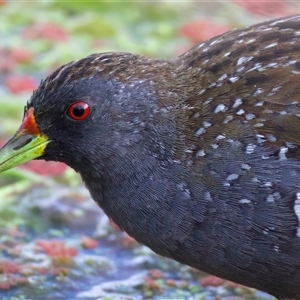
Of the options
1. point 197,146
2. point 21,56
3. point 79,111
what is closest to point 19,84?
point 21,56

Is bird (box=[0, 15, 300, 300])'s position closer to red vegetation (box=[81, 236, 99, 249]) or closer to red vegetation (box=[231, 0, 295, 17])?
red vegetation (box=[81, 236, 99, 249])

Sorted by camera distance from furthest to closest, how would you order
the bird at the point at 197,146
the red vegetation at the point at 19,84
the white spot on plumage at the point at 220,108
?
the red vegetation at the point at 19,84 → the white spot on plumage at the point at 220,108 → the bird at the point at 197,146

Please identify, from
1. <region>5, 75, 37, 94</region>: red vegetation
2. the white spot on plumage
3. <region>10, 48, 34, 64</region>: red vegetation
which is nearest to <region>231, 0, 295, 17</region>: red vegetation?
<region>10, 48, 34, 64</region>: red vegetation

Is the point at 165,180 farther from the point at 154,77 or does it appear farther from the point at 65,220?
the point at 65,220

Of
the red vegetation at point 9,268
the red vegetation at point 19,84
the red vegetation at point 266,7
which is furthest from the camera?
the red vegetation at point 266,7

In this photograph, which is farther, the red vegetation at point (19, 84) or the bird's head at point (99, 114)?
the red vegetation at point (19, 84)

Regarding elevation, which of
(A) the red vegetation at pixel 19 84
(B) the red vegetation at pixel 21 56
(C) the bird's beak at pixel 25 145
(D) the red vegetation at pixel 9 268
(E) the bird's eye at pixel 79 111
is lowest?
(D) the red vegetation at pixel 9 268

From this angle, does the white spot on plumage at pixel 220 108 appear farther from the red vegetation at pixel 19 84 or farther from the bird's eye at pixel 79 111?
the red vegetation at pixel 19 84

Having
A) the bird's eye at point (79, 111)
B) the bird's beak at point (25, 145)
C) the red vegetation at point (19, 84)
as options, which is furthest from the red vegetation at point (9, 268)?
the red vegetation at point (19, 84)
